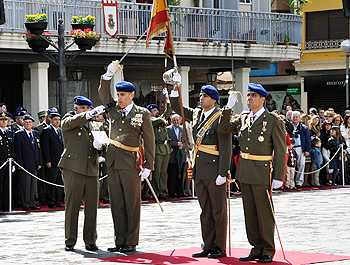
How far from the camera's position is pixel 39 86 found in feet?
83.6

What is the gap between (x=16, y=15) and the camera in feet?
77.7

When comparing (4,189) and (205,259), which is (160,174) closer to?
(4,189)

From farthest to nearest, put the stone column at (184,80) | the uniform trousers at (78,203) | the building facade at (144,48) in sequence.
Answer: the stone column at (184,80)
the building facade at (144,48)
the uniform trousers at (78,203)

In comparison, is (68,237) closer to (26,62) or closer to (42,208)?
(42,208)

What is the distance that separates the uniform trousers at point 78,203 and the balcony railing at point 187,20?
13062 mm

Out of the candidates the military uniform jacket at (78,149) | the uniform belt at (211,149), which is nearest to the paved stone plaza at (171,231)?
the military uniform jacket at (78,149)

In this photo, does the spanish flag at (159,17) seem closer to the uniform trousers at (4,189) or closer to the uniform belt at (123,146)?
the uniform belt at (123,146)

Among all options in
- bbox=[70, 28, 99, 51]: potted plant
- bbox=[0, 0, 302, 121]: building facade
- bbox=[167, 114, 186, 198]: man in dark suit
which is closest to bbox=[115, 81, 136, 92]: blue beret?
bbox=[167, 114, 186, 198]: man in dark suit

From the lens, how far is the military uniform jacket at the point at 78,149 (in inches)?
439

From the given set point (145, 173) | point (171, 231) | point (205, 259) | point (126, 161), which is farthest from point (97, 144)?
point (171, 231)

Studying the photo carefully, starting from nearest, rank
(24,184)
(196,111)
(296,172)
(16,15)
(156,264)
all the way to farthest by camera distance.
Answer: (156,264), (196,111), (24,184), (296,172), (16,15)

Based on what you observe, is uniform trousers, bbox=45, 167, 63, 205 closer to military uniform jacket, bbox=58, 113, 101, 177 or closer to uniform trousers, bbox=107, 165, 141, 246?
military uniform jacket, bbox=58, 113, 101, 177

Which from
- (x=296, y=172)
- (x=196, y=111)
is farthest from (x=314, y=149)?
(x=196, y=111)

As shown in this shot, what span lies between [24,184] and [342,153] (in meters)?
9.33
